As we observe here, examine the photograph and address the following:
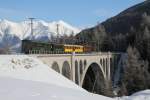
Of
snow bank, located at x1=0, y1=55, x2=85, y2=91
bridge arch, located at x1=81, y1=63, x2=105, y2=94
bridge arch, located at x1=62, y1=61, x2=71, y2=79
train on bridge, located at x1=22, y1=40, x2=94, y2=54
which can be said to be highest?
train on bridge, located at x1=22, y1=40, x2=94, y2=54

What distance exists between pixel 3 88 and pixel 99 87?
60.2 meters

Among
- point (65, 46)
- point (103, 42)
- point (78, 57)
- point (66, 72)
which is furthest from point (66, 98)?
point (103, 42)

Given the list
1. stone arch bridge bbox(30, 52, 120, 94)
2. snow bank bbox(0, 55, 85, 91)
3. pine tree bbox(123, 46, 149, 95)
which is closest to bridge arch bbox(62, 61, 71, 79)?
stone arch bridge bbox(30, 52, 120, 94)

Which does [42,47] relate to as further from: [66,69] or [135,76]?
[135,76]

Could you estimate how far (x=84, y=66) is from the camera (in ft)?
220

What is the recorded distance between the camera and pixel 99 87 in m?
74.4

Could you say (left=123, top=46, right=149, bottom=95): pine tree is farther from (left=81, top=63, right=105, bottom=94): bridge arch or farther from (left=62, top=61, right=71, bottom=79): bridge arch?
(left=62, top=61, right=71, bottom=79): bridge arch

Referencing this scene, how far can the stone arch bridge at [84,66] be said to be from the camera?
4883 centimetres

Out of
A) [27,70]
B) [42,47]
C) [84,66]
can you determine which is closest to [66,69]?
[42,47]

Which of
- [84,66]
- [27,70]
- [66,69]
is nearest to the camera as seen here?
[27,70]

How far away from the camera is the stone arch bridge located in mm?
48834

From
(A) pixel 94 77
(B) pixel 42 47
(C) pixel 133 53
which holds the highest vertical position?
(B) pixel 42 47

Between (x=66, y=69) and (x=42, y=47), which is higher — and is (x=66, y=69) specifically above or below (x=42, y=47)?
below

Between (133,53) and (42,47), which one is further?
(133,53)
